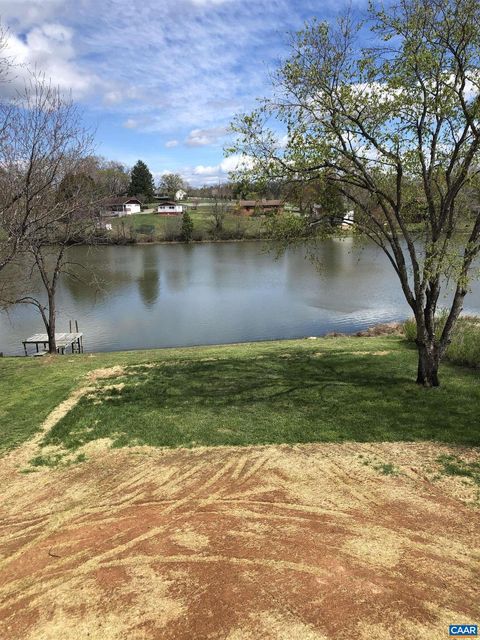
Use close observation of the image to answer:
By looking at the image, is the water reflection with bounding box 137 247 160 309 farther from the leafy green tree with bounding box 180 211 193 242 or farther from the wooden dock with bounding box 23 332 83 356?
the leafy green tree with bounding box 180 211 193 242

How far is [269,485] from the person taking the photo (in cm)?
680

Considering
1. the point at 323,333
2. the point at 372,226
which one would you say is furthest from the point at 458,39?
the point at 323,333

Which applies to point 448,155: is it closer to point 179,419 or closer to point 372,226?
point 372,226

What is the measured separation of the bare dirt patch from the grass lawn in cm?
94

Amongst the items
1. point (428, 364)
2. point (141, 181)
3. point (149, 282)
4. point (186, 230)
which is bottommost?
point (428, 364)

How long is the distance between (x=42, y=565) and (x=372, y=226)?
31.5 ft

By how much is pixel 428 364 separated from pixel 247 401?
427 centimetres

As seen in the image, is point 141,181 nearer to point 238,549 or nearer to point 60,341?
point 60,341

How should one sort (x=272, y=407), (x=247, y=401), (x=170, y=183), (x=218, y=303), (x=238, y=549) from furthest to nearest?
(x=170, y=183), (x=218, y=303), (x=247, y=401), (x=272, y=407), (x=238, y=549)

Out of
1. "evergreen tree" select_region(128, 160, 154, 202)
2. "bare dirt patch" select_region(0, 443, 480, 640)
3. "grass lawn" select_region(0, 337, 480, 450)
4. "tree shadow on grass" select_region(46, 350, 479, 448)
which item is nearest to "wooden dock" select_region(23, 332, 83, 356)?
"grass lawn" select_region(0, 337, 480, 450)

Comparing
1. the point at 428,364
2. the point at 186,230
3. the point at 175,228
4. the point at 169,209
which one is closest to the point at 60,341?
the point at 428,364

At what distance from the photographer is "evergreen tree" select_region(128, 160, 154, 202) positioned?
9282 cm

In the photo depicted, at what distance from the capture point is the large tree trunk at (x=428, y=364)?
35.0ft

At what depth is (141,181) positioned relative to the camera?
9406cm
